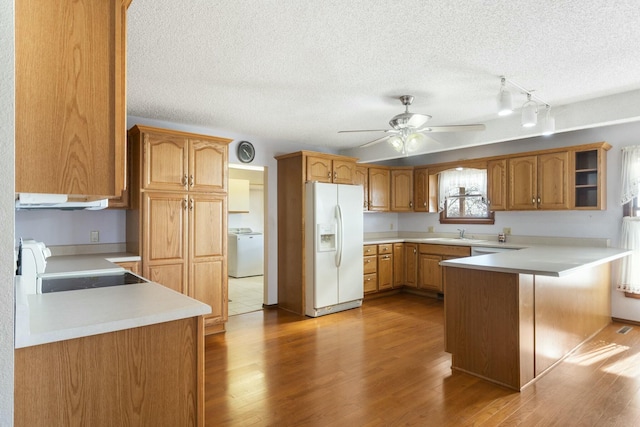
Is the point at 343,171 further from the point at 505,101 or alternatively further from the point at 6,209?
the point at 6,209

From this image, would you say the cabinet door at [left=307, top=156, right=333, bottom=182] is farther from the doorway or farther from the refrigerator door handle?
the doorway

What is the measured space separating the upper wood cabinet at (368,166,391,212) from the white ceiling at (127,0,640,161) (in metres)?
1.80

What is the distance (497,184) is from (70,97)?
15.8 ft

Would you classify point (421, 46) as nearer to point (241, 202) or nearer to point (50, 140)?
point (50, 140)

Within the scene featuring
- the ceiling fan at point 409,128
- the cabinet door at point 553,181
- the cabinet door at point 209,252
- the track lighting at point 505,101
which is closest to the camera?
the track lighting at point 505,101

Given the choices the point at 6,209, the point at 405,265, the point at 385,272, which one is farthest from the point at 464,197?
the point at 6,209

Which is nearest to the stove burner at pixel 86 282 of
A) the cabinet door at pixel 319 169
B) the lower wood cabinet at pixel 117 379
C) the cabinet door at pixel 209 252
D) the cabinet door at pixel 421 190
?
the lower wood cabinet at pixel 117 379

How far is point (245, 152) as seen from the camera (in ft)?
15.5

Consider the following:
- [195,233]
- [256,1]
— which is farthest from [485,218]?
[256,1]

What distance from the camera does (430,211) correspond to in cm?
579

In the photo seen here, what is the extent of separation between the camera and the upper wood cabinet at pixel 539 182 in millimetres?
4211

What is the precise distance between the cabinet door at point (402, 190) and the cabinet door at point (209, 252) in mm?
3030

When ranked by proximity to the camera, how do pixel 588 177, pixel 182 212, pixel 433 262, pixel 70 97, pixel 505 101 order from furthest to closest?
1. pixel 433 262
2. pixel 588 177
3. pixel 182 212
4. pixel 505 101
5. pixel 70 97

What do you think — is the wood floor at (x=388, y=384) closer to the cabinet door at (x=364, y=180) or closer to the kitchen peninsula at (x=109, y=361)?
the kitchen peninsula at (x=109, y=361)
